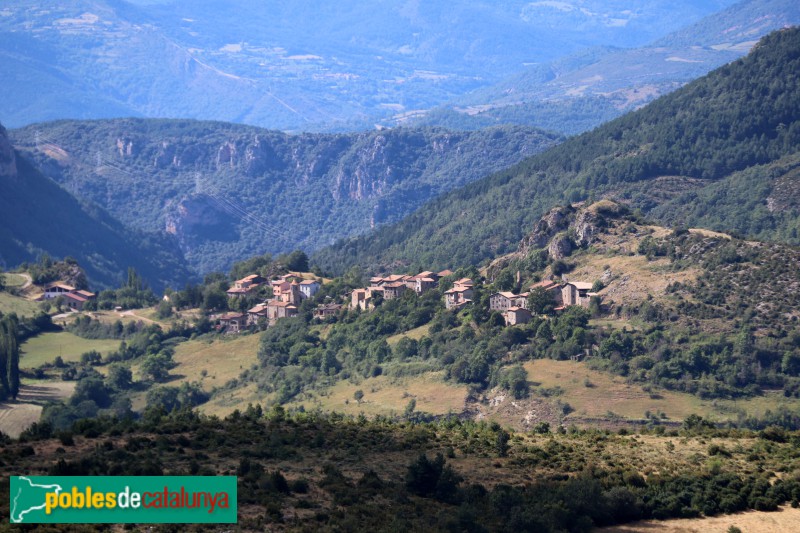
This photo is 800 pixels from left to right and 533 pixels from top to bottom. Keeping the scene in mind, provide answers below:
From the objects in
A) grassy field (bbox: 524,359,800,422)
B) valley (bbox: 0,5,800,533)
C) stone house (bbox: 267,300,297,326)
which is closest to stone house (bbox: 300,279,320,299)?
valley (bbox: 0,5,800,533)

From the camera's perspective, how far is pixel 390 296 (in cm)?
10988

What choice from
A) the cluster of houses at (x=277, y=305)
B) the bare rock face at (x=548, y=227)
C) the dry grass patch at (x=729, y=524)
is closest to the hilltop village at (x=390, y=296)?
the cluster of houses at (x=277, y=305)

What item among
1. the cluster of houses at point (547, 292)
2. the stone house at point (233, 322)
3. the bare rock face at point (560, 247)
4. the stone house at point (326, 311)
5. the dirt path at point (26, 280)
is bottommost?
the stone house at point (233, 322)

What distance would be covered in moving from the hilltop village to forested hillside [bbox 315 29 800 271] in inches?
1242

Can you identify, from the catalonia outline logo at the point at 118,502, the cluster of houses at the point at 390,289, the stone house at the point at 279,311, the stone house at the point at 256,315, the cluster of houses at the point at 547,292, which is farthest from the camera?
the stone house at the point at 256,315

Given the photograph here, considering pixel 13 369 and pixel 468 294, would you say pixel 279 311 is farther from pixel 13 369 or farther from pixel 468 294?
pixel 13 369

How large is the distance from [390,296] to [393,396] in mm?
25536

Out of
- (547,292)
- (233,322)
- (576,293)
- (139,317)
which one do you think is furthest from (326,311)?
(576,293)

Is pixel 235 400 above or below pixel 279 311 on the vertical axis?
below

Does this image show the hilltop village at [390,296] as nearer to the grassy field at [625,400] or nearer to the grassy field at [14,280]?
the grassy field at [625,400]

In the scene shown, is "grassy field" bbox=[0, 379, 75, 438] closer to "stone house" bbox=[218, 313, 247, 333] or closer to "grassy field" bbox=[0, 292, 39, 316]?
"stone house" bbox=[218, 313, 247, 333]

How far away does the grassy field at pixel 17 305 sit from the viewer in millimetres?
113750

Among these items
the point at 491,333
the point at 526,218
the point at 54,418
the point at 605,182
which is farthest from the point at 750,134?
the point at 54,418

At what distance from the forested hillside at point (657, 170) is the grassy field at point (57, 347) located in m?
48.7
